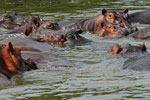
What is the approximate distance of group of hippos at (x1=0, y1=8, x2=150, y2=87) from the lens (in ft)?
20.6

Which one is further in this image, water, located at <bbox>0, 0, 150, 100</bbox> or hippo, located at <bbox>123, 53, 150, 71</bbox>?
hippo, located at <bbox>123, 53, 150, 71</bbox>

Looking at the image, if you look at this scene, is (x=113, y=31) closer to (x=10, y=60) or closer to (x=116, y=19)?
(x=116, y=19)

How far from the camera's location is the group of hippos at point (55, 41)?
6281 millimetres

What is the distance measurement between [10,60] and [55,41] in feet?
13.6

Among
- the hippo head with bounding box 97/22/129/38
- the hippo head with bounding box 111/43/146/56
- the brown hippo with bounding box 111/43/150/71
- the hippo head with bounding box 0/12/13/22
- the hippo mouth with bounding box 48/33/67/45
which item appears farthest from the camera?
the hippo head with bounding box 0/12/13/22

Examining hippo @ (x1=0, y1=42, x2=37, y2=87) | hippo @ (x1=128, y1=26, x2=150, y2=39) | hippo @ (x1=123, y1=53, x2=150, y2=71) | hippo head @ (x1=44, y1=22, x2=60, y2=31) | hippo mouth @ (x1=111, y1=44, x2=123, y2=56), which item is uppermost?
hippo @ (x1=0, y1=42, x2=37, y2=87)

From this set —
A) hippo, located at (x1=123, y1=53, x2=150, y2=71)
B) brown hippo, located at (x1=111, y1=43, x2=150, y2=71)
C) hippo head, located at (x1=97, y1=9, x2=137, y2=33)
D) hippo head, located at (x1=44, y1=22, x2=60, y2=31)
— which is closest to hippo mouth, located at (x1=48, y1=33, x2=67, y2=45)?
hippo head, located at (x1=44, y1=22, x2=60, y2=31)

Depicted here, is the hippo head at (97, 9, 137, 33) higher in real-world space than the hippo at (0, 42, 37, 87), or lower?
lower

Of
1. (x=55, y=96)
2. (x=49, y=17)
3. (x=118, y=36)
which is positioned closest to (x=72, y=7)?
(x=49, y=17)

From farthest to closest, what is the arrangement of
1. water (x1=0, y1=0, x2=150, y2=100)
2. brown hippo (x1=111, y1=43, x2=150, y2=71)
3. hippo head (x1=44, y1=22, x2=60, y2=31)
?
hippo head (x1=44, y1=22, x2=60, y2=31) → brown hippo (x1=111, y1=43, x2=150, y2=71) → water (x1=0, y1=0, x2=150, y2=100)

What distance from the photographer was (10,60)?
6.15 meters

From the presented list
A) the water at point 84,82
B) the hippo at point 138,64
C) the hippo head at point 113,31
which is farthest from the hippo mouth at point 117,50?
the hippo head at point 113,31

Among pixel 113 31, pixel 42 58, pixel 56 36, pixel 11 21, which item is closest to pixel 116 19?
pixel 113 31

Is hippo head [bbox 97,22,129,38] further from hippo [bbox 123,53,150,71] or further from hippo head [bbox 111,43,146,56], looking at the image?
hippo [bbox 123,53,150,71]
